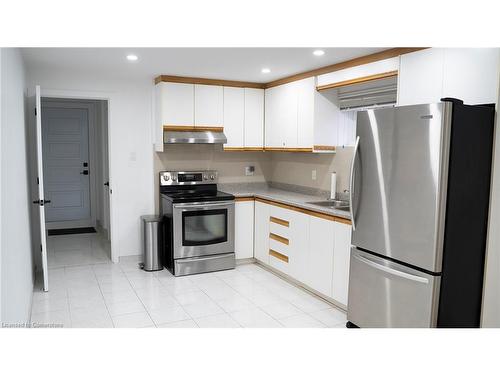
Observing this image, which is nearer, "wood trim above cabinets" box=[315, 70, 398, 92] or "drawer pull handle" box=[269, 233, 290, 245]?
"wood trim above cabinets" box=[315, 70, 398, 92]

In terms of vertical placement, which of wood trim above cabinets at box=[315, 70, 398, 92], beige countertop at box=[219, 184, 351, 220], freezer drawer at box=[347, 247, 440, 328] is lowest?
freezer drawer at box=[347, 247, 440, 328]

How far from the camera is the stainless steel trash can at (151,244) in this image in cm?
471

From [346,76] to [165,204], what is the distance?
2483 mm

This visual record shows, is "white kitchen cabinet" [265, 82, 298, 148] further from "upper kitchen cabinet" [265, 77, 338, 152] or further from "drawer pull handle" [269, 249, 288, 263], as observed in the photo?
"drawer pull handle" [269, 249, 288, 263]

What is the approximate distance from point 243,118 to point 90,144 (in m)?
3.20

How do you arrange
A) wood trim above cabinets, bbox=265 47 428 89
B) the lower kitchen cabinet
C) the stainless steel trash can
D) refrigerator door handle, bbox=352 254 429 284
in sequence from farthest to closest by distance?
the stainless steel trash can
the lower kitchen cabinet
wood trim above cabinets, bbox=265 47 428 89
refrigerator door handle, bbox=352 254 429 284

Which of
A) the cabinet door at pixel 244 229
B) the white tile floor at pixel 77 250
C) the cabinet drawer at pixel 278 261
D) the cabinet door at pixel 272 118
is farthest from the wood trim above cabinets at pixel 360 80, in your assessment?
the white tile floor at pixel 77 250

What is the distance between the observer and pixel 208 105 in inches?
196

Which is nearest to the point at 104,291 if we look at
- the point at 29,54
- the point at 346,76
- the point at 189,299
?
the point at 189,299

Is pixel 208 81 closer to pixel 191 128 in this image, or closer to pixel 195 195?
pixel 191 128

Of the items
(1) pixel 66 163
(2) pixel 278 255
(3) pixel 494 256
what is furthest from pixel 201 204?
(1) pixel 66 163

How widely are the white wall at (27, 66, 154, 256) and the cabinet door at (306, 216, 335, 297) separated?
224cm

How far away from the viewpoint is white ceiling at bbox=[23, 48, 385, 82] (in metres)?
3.55

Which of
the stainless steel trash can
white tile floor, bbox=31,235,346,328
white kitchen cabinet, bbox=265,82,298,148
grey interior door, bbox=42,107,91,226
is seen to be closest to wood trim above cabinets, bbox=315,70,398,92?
white kitchen cabinet, bbox=265,82,298,148
